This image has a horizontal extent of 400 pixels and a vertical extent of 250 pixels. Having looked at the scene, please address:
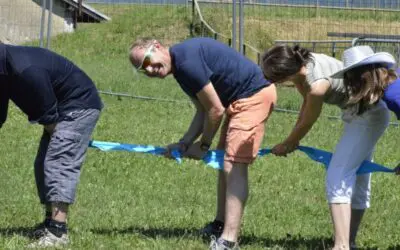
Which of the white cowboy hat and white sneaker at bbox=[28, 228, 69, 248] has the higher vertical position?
the white cowboy hat

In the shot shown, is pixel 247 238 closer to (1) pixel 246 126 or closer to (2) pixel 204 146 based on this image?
(2) pixel 204 146

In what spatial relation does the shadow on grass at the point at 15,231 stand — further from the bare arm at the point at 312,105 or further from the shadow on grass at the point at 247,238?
the bare arm at the point at 312,105

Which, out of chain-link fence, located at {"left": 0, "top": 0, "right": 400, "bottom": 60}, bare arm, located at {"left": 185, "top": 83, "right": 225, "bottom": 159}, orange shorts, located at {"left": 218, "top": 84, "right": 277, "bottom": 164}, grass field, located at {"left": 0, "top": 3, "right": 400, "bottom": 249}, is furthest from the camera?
chain-link fence, located at {"left": 0, "top": 0, "right": 400, "bottom": 60}

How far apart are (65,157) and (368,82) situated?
6.34ft

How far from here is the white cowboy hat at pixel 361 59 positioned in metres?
5.02

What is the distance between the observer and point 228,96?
5.47m

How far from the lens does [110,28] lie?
18188mm

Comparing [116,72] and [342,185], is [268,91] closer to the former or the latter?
[342,185]

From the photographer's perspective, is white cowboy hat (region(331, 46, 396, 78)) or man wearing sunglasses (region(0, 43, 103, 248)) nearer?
white cowboy hat (region(331, 46, 396, 78))

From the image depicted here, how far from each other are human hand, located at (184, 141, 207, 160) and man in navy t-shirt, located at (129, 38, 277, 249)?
0.08 feet

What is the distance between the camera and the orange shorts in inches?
212

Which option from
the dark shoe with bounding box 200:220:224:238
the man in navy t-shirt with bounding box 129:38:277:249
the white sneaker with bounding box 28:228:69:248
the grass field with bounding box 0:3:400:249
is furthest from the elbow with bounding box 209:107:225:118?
the white sneaker with bounding box 28:228:69:248

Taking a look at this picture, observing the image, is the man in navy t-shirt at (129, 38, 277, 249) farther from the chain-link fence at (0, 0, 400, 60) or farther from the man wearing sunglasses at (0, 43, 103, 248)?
the chain-link fence at (0, 0, 400, 60)

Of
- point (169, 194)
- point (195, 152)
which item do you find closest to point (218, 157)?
point (195, 152)
